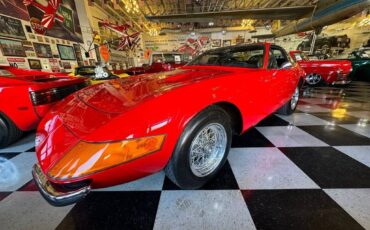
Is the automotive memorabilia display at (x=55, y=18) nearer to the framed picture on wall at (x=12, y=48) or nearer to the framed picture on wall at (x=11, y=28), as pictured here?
the framed picture on wall at (x=11, y=28)

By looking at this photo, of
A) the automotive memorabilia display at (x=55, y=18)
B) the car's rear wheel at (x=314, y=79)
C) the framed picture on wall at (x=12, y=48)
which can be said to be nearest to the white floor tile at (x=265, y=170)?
the car's rear wheel at (x=314, y=79)

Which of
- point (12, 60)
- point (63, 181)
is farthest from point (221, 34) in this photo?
point (63, 181)

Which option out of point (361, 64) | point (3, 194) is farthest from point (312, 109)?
point (361, 64)

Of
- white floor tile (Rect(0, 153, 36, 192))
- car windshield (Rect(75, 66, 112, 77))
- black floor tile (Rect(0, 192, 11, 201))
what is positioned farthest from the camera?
car windshield (Rect(75, 66, 112, 77))

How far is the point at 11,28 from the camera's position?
4.03 m

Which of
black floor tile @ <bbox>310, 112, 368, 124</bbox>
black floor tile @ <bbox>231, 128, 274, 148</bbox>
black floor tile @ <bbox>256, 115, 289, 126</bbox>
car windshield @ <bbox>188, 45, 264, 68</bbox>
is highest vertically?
car windshield @ <bbox>188, 45, 264, 68</bbox>

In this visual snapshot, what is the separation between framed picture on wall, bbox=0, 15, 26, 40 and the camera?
383 cm

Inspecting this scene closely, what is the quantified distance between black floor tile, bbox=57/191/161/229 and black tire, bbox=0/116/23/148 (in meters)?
1.41

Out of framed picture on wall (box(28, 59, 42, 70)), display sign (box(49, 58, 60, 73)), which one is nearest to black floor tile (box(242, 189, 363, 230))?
framed picture on wall (box(28, 59, 42, 70))

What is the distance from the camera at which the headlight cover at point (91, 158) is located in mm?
710

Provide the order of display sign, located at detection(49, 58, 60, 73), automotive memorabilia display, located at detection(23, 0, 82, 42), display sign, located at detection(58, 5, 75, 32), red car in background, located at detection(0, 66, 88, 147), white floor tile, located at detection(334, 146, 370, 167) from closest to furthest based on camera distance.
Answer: white floor tile, located at detection(334, 146, 370, 167)
red car in background, located at detection(0, 66, 88, 147)
automotive memorabilia display, located at detection(23, 0, 82, 42)
display sign, located at detection(49, 58, 60, 73)
display sign, located at detection(58, 5, 75, 32)

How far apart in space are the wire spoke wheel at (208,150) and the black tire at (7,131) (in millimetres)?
1988

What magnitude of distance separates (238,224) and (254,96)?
974 millimetres

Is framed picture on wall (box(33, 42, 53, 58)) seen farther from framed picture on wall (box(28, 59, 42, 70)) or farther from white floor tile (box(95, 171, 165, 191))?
white floor tile (box(95, 171, 165, 191))
